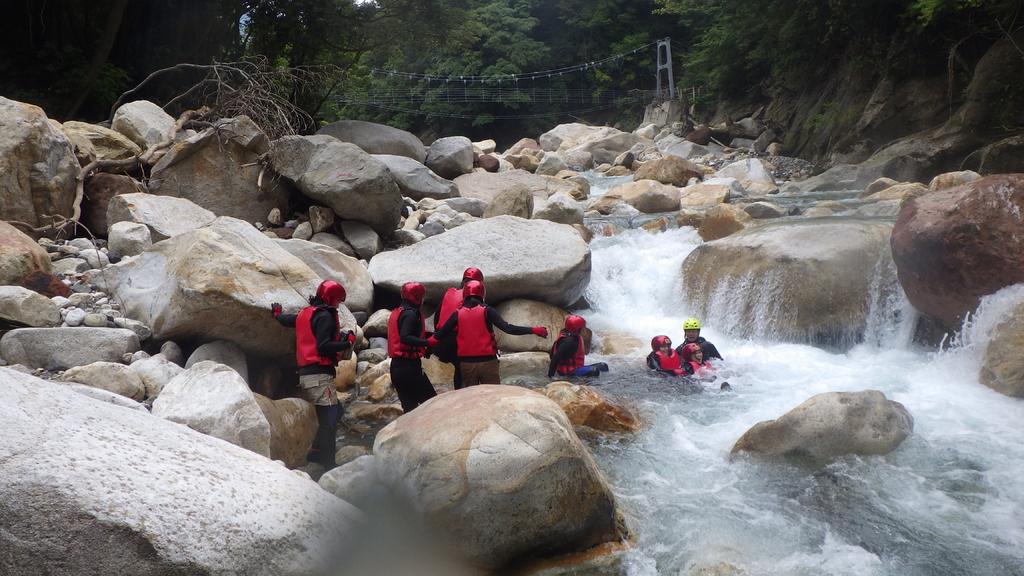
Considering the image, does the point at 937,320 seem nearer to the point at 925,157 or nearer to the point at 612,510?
the point at 612,510

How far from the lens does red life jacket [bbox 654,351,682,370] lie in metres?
7.23

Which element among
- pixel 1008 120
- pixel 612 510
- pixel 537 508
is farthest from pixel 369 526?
pixel 1008 120

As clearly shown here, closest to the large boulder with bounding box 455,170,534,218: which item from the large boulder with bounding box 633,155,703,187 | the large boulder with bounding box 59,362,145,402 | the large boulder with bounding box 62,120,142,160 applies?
the large boulder with bounding box 633,155,703,187

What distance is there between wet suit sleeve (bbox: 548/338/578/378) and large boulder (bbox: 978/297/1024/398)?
11.5 feet

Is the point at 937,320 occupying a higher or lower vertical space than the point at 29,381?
lower

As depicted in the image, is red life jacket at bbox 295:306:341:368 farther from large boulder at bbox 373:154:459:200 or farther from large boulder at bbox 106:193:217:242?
large boulder at bbox 373:154:459:200

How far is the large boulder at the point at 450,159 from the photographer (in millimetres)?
16281

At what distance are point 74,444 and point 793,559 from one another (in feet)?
11.1

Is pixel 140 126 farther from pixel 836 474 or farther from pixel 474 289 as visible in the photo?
pixel 836 474

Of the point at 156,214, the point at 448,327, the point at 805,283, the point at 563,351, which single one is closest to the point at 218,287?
the point at 448,327

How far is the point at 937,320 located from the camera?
7129 mm

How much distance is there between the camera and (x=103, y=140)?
9.15 m

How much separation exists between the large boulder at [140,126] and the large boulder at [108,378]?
19.3 feet

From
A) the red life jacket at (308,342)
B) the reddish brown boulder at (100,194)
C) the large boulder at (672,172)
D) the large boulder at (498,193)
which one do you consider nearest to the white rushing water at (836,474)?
the red life jacket at (308,342)
